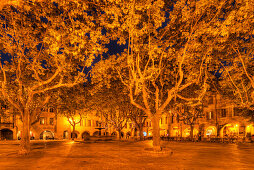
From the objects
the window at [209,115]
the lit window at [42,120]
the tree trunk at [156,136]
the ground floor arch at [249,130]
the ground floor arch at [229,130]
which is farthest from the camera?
the lit window at [42,120]

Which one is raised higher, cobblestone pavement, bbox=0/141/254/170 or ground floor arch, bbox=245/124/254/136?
cobblestone pavement, bbox=0/141/254/170

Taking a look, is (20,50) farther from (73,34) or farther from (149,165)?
(149,165)

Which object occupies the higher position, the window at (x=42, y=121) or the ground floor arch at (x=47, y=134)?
the window at (x=42, y=121)

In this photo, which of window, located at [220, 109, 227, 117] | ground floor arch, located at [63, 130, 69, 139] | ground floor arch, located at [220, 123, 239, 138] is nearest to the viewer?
ground floor arch, located at [220, 123, 239, 138]

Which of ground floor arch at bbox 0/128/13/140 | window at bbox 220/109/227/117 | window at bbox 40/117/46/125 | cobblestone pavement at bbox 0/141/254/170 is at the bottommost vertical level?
ground floor arch at bbox 0/128/13/140

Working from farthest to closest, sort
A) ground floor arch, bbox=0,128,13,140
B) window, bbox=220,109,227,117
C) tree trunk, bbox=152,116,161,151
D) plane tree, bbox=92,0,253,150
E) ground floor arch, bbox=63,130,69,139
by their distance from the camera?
ground floor arch, bbox=63,130,69,139 → ground floor arch, bbox=0,128,13,140 → window, bbox=220,109,227,117 → tree trunk, bbox=152,116,161,151 → plane tree, bbox=92,0,253,150

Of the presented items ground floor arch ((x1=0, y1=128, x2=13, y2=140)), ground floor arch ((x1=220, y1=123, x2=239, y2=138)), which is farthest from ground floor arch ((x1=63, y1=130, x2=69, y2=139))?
ground floor arch ((x1=220, y1=123, x2=239, y2=138))

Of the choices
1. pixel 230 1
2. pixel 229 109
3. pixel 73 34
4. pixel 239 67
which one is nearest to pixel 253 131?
pixel 229 109

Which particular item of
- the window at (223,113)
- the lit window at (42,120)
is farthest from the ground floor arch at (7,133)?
the window at (223,113)

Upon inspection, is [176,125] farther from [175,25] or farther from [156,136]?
[175,25]

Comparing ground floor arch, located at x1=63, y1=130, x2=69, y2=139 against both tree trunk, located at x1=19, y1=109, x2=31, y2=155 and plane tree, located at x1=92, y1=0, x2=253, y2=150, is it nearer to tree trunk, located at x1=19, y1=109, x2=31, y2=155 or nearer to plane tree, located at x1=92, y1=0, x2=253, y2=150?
tree trunk, located at x1=19, y1=109, x2=31, y2=155

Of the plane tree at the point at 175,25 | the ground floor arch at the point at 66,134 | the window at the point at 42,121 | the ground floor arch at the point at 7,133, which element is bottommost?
the ground floor arch at the point at 66,134

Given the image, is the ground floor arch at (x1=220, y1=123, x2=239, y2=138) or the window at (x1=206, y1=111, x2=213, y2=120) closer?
the ground floor arch at (x1=220, y1=123, x2=239, y2=138)

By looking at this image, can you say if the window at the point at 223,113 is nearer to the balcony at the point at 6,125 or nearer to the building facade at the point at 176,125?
the building facade at the point at 176,125
